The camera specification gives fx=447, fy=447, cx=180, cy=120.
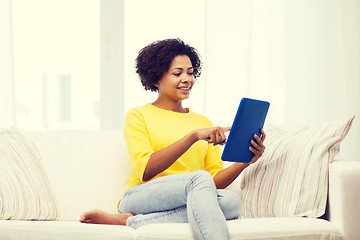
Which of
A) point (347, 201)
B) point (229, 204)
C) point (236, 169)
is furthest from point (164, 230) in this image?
point (347, 201)

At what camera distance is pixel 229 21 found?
10.7ft

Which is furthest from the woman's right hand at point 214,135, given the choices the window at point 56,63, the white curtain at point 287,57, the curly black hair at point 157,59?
the window at point 56,63

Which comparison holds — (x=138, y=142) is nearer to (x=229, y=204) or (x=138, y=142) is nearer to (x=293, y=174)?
(x=229, y=204)

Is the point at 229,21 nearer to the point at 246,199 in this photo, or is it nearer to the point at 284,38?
the point at 284,38

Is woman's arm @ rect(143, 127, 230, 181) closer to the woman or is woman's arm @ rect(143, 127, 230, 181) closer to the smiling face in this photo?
the woman

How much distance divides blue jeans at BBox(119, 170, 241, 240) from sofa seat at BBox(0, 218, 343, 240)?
6cm

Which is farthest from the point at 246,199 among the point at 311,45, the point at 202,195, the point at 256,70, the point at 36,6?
the point at 36,6

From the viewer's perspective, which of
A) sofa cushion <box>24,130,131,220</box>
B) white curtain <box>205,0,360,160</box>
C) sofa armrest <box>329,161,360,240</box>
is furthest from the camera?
white curtain <box>205,0,360,160</box>

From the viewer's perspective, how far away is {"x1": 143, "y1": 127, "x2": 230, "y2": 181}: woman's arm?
1646mm

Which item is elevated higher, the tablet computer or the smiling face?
the smiling face

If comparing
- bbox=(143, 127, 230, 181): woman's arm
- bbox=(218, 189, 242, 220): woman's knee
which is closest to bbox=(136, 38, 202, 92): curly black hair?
bbox=(143, 127, 230, 181): woman's arm

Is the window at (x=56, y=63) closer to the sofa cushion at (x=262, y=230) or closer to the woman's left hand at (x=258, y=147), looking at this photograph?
the woman's left hand at (x=258, y=147)

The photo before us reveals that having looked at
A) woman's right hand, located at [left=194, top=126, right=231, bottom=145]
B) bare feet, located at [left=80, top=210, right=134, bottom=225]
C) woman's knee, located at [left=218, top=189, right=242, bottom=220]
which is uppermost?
woman's right hand, located at [left=194, top=126, right=231, bottom=145]

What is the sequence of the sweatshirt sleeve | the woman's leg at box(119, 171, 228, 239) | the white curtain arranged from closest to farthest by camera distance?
the woman's leg at box(119, 171, 228, 239)
the sweatshirt sleeve
the white curtain
